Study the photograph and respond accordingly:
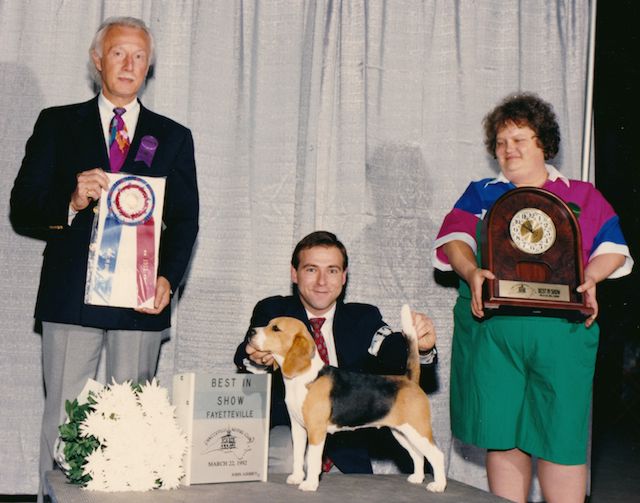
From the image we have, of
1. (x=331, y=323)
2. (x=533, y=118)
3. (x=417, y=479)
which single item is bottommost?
(x=417, y=479)

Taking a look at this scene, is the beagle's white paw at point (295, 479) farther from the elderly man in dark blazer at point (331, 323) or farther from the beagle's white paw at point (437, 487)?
the elderly man in dark blazer at point (331, 323)

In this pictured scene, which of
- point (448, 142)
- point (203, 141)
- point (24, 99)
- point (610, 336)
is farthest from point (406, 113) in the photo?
point (610, 336)

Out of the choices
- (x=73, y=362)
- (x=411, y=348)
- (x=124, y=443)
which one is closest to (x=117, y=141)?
(x=73, y=362)

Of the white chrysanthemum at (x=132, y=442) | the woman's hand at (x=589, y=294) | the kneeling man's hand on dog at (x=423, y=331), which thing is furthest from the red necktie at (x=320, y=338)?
the woman's hand at (x=589, y=294)

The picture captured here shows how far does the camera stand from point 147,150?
6.89ft

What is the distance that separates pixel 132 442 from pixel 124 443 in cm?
2

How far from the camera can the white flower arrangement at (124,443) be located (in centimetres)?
159

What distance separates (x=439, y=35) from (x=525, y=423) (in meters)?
1.61

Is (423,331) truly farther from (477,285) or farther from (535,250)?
→ (535,250)

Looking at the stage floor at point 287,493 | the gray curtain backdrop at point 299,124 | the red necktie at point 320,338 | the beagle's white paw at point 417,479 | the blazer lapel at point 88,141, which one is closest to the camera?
the stage floor at point 287,493

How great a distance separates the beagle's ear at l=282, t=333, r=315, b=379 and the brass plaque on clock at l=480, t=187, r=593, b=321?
541 mm

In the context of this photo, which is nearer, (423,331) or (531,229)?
(423,331)

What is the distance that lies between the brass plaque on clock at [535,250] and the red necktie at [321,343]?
1.49ft

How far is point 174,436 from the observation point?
1.65 meters
